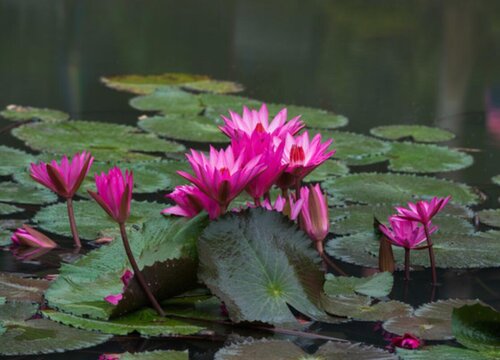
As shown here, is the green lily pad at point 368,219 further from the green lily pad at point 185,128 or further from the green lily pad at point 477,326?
the green lily pad at point 185,128

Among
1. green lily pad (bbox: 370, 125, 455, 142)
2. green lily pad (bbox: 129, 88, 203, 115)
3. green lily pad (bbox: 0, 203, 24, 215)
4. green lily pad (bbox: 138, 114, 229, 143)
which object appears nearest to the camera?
green lily pad (bbox: 0, 203, 24, 215)

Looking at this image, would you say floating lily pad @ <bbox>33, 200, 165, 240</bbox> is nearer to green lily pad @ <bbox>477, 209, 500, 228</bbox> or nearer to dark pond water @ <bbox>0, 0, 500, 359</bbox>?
dark pond water @ <bbox>0, 0, 500, 359</bbox>

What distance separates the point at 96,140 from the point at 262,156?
1483 millimetres

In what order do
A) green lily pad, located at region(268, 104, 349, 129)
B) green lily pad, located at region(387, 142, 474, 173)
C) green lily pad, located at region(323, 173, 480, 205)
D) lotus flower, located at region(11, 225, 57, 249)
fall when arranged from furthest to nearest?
1. green lily pad, located at region(268, 104, 349, 129)
2. green lily pad, located at region(387, 142, 474, 173)
3. green lily pad, located at region(323, 173, 480, 205)
4. lotus flower, located at region(11, 225, 57, 249)

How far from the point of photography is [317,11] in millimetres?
6742

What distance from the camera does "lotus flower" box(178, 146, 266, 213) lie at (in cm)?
143

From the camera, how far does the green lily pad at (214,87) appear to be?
12.8 feet

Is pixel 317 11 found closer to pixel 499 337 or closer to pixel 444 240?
pixel 444 240

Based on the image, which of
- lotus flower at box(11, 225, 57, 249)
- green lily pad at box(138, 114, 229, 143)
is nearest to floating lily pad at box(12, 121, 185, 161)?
green lily pad at box(138, 114, 229, 143)

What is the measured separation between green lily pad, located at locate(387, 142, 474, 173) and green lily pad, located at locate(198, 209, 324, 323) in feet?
4.20

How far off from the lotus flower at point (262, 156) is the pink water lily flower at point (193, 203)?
7cm

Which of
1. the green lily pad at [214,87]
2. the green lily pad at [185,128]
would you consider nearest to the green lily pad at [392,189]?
the green lily pad at [185,128]

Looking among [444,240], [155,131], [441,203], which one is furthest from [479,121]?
[441,203]

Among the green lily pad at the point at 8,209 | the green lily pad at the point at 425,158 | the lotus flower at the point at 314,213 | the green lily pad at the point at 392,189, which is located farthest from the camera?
the green lily pad at the point at 425,158
